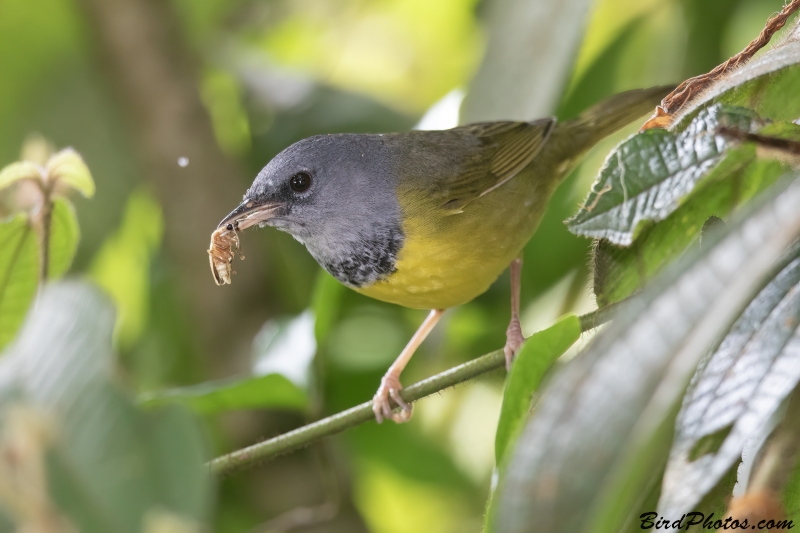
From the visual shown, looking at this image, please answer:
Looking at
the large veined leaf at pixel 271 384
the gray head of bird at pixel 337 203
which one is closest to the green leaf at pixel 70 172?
the large veined leaf at pixel 271 384

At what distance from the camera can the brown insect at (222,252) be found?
2461 millimetres

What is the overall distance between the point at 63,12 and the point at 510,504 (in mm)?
4041

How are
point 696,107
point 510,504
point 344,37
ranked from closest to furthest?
point 510,504, point 696,107, point 344,37

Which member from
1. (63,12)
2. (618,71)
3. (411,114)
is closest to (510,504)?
(618,71)

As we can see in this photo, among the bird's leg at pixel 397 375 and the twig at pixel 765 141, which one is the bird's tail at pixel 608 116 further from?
the twig at pixel 765 141

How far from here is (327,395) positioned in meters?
3.41

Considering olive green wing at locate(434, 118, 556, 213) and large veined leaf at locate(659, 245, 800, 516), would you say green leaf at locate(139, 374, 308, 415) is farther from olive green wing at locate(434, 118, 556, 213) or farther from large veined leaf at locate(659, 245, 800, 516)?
large veined leaf at locate(659, 245, 800, 516)

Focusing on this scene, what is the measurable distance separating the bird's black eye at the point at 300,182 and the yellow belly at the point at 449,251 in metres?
0.32

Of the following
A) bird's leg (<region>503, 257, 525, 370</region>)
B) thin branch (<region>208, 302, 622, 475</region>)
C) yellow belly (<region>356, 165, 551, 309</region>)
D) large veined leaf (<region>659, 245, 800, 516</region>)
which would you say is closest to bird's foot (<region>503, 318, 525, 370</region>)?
bird's leg (<region>503, 257, 525, 370</region>)

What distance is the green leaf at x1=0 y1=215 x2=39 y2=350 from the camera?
188 centimetres

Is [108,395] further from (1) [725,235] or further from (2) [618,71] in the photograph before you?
(2) [618,71]

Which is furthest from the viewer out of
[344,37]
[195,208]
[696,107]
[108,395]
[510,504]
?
[344,37]

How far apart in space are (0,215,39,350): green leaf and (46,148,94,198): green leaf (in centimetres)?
13

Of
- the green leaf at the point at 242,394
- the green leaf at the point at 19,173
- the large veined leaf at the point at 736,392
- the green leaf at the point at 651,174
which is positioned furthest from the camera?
the green leaf at the point at 242,394
